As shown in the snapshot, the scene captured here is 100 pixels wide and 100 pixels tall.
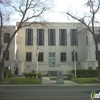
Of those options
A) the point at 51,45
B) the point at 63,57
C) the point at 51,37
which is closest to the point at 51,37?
the point at 51,37

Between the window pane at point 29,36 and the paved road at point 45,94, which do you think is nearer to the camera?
the paved road at point 45,94

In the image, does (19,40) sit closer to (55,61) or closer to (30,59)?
(30,59)

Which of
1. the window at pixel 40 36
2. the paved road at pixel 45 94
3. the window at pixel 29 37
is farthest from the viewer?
the window at pixel 40 36

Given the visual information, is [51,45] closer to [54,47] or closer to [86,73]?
[54,47]

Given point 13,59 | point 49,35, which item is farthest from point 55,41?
point 13,59

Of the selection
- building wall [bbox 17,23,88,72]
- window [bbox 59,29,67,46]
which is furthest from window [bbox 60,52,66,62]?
window [bbox 59,29,67,46]

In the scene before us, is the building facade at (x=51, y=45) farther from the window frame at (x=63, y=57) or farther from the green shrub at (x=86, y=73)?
the green shrub at (x=86, y=73)

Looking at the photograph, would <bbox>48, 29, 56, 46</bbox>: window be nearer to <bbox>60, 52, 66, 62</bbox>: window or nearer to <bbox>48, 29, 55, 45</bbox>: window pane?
<bbox>48, 29, 55, 45</bbox>: window pane

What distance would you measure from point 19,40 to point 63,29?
11.3 metres

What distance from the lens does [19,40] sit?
53.2 metres

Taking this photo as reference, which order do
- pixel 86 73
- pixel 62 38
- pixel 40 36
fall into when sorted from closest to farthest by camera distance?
pixel 86 73, pixel 40 36, pixel 62 38

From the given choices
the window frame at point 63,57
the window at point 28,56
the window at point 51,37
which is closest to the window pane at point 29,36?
the window at point 28,56

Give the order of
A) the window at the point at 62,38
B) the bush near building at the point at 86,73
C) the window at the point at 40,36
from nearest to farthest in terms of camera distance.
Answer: the bush near building at the point at 86,73, the window at the point at 40,36, the window at the point at 62,38

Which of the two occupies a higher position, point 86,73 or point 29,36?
point 29,36
